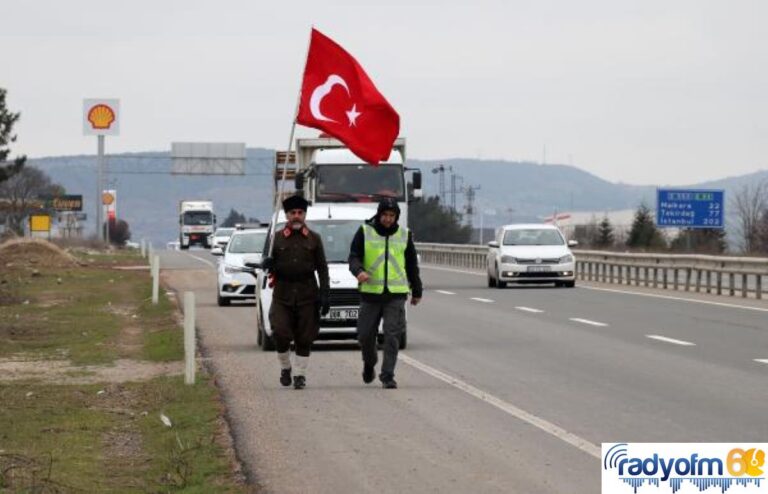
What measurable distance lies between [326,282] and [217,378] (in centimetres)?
227

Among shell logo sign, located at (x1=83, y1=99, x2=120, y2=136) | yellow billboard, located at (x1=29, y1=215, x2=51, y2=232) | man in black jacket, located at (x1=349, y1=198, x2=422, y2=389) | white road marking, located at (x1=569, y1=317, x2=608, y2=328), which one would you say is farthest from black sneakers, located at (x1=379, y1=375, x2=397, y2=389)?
shell logo sign, located at (x1=83, y1=99, x2=120, y2=136)

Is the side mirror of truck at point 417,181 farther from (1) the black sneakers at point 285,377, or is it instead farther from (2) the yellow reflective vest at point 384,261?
(1) the black sneakers at point 285,377

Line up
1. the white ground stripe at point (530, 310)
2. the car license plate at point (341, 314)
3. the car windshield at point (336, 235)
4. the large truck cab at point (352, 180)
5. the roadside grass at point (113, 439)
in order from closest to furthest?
the roadside grass at point (113, 439) → the car license plate at point (341, 314) → the car windshield at point (336, 235) → the white ground stripe at point (530, 310) → the large truck cab at point (352, 180)

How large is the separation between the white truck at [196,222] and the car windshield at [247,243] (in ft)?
257

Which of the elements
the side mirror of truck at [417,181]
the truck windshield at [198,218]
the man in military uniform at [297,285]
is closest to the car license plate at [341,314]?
the man in military uniform at [297,285]

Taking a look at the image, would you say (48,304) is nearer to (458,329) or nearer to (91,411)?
(458,329)

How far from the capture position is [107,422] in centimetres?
1530

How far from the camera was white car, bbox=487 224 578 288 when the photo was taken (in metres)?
42.9

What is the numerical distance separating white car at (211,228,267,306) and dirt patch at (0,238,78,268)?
25.9m

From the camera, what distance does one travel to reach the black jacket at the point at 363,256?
1719cm

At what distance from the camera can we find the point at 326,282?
1689 cm

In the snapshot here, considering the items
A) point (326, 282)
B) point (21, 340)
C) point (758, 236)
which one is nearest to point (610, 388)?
point (326, 282)

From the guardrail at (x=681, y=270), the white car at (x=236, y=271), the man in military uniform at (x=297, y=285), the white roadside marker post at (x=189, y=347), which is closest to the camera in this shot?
the man in military uniform at (x=297, y=285)

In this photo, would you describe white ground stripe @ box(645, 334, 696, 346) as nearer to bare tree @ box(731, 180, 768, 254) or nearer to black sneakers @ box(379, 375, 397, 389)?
black sneakers @ box(379, 375, 397, 389)
